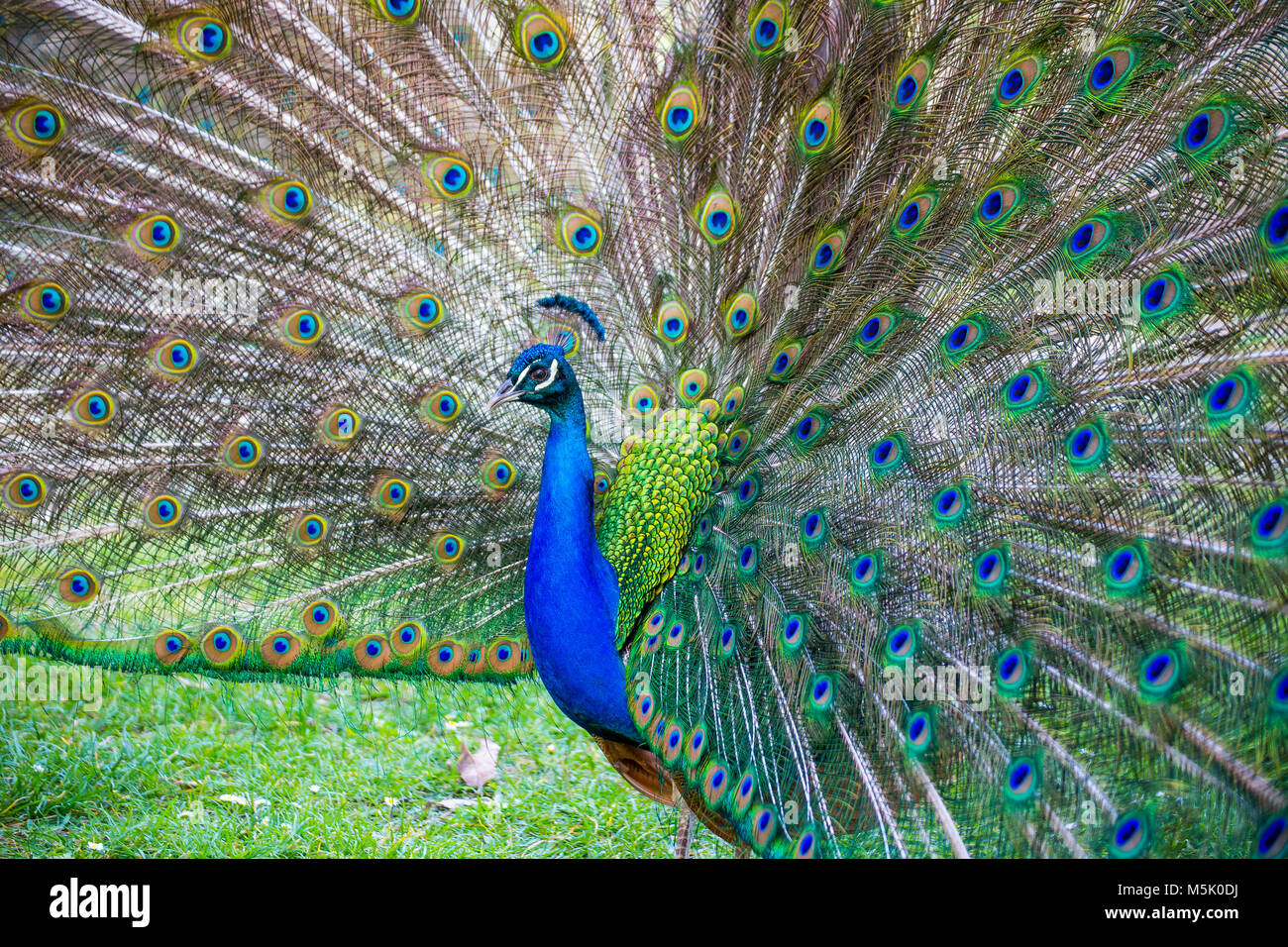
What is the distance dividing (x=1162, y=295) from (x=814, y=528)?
0.79 metres

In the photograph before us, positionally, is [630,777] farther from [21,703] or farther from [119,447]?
[21,703]

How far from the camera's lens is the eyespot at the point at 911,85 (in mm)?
1859

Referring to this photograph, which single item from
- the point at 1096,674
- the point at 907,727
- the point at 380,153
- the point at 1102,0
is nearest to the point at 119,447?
the point at 380,153

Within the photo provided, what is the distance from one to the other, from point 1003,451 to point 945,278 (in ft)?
1.25

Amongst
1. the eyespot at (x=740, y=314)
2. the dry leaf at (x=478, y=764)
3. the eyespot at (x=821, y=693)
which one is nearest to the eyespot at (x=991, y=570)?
the eyespot at (x=821, y=693)

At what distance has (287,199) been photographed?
2.11 metres

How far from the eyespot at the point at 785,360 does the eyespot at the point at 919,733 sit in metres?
0.78

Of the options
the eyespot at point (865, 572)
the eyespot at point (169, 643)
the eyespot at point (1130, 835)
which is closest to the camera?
the eyespot at point (1130, 835)

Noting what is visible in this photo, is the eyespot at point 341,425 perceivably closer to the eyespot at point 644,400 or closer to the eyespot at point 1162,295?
the eyespot at point 644,400

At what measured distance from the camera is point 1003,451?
179 cm

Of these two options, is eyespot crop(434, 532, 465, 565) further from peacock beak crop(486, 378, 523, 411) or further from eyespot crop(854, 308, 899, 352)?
eyespot crop(854, 308, 899, 352)

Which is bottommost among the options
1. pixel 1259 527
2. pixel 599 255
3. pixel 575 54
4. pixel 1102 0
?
pixel 1259 527

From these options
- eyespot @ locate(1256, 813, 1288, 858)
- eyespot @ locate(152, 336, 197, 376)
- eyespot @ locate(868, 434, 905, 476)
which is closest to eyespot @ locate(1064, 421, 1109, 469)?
eyespot @ locate(868, 434, 905, 476)

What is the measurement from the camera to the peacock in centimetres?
163
